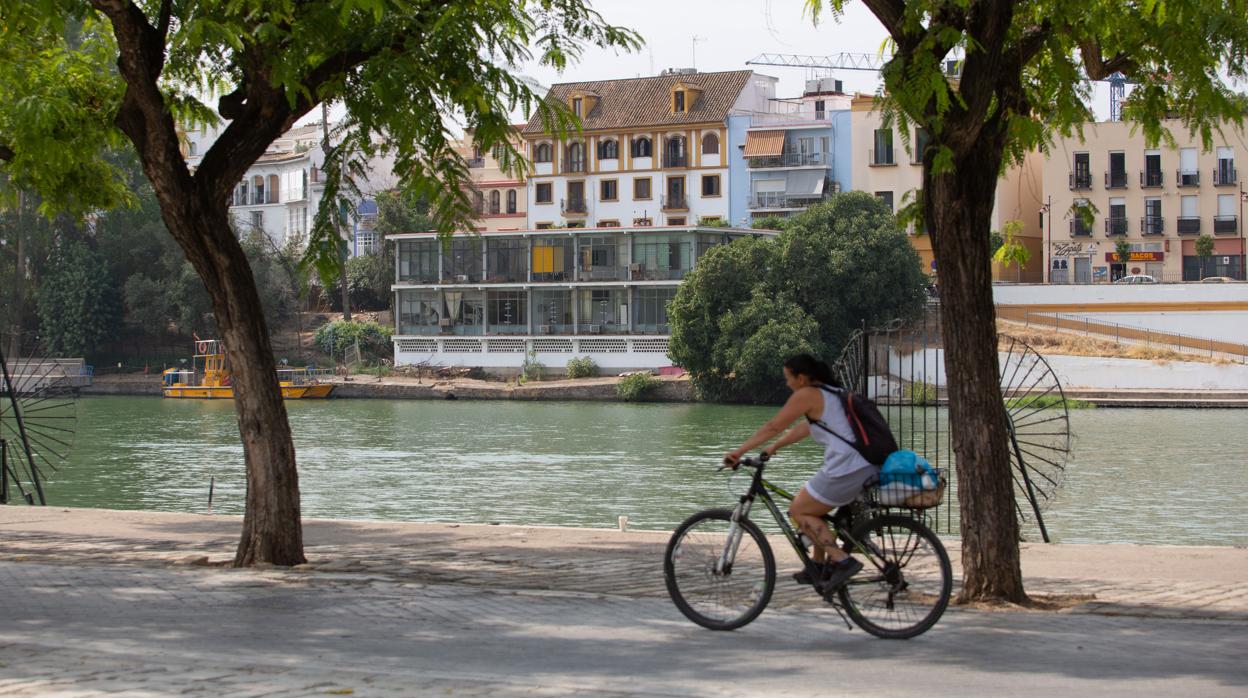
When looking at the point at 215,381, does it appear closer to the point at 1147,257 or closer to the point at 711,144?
the point at 711,144

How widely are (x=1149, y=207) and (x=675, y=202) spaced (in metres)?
25.5

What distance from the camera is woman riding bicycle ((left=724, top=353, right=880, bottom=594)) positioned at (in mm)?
8211

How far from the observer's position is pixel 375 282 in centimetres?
8756

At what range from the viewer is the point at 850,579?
828cm

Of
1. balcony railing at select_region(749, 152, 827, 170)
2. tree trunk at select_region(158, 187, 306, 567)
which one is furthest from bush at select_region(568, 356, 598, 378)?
tree trunk at select_region(158, 187, 306, 567)

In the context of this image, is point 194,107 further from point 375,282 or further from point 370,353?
point 375,282

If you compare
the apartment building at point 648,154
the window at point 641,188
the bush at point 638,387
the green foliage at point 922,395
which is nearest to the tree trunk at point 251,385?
the green foliage at point 922,395

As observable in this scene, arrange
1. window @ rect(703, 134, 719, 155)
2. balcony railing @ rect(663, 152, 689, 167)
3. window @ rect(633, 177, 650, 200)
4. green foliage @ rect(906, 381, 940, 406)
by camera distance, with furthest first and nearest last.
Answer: window @ rect(633, 177, 650, 200) → balcony railing @ rect(663, 152, 689, 167) → window @ rect(703, 134, 719, 155) → green foliage @ rect(906, 381, 940, 406)

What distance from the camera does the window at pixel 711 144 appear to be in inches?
3324

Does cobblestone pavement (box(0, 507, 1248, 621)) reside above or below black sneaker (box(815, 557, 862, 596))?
below

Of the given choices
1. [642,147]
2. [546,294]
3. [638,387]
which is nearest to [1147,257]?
[638,387]

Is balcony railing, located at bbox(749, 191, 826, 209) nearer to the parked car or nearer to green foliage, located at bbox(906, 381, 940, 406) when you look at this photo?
the parked car

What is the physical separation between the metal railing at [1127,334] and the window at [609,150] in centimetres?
2747

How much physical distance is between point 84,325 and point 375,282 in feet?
53.0
